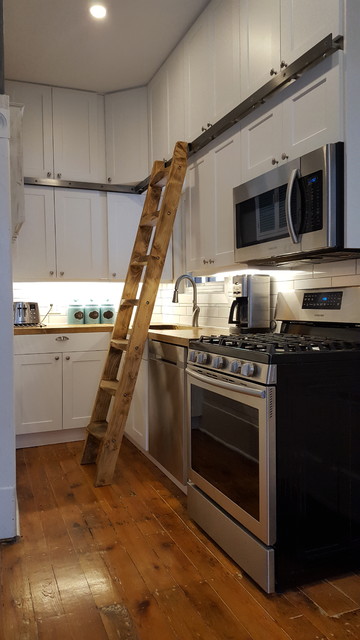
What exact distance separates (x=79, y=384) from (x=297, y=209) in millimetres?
2357

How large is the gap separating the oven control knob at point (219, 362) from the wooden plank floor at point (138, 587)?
791 millimetres

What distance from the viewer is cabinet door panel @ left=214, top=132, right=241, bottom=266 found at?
9.07 feet

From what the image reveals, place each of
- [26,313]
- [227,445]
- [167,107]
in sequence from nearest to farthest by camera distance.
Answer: [227,445] < [167,107] < [26,313]

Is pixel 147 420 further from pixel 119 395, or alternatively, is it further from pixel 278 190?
pixel 278 190

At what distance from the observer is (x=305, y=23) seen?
6.94 feet

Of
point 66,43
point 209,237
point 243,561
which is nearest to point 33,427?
point 209,237

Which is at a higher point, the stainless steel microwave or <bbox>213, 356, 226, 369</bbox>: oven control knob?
the stainless steel microwave

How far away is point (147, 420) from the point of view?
319 centimetres

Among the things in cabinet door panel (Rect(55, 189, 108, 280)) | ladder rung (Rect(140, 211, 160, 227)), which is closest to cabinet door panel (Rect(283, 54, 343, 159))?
ladder rung (Rect(140, 211, 160, 227))

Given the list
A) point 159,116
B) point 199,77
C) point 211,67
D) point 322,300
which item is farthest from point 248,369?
point 159,116

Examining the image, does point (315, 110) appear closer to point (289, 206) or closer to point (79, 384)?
point (289, 206)

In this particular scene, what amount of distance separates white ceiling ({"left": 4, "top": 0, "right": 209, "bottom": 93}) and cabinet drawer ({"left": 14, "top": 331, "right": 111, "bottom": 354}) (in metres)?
2.04

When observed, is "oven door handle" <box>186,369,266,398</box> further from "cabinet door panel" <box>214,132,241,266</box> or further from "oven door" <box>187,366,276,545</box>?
"cabinet door panel" <box>214,132,241,266</box>

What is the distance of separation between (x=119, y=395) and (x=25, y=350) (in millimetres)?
1148
